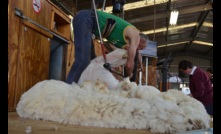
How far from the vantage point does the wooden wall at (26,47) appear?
1.79 meters

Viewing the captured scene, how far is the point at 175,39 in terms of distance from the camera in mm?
13102

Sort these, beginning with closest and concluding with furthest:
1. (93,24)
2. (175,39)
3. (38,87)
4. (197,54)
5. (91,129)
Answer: (91,129) → (38,87) → (93,24) → (175,39) → (197,54)

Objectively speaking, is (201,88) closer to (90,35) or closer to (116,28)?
(116,28)

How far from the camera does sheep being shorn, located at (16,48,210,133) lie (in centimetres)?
122

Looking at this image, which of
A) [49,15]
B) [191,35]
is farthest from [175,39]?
[49,15]

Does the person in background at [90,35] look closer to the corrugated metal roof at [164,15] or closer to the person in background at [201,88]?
the person in background at [201,88]

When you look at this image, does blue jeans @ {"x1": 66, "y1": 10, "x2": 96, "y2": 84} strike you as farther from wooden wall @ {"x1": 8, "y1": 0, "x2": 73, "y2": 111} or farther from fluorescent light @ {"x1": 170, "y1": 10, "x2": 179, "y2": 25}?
fluorescent light @ {"x1": 170, "y1": 10, "x2": 179, "y2": 25}

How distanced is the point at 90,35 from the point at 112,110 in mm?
913

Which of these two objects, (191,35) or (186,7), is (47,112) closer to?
(186,7)

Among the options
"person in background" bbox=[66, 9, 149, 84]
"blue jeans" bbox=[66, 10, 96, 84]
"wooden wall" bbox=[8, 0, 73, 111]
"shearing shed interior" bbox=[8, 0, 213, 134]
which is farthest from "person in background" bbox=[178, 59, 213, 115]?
"wooden wall" bbox=[8, 0, 73, 111]

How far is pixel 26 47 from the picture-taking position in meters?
2.03

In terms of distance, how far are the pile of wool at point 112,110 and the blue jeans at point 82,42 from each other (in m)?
0.33

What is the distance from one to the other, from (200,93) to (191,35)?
1080 cm

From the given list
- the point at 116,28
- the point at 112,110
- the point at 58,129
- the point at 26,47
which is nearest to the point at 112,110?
the point at 112,110
